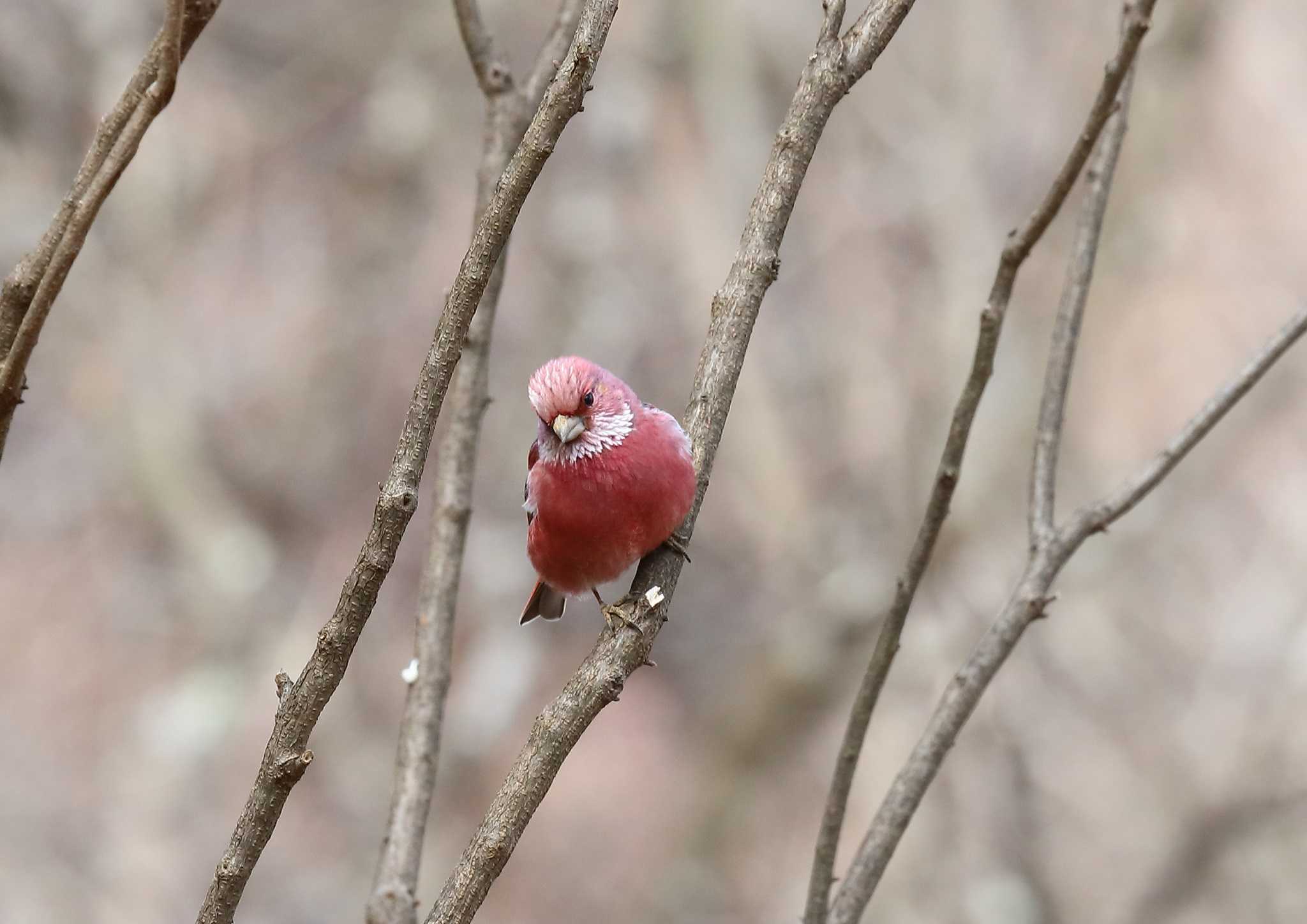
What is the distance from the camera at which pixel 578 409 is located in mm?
3637

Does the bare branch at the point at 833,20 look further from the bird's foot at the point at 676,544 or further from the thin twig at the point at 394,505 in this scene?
the bird's foot at the point at 676,544

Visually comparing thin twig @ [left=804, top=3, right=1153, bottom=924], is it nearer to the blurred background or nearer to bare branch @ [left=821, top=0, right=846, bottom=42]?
bare branch @ [left=821, top=0, right=846, bottom=42]

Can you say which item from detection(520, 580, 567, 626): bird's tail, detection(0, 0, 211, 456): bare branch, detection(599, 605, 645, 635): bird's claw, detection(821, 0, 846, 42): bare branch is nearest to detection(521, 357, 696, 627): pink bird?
detection(599, 605, 645, 635): bird's claw

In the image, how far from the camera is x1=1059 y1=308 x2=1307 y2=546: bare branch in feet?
9.63

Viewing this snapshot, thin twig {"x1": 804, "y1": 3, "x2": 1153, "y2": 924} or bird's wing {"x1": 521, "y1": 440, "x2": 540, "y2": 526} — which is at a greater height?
bird's wing {"x1": 521, "y1": 440, "x2": 540, "y2": 526}

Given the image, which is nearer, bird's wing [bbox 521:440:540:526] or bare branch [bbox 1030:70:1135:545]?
bare branch [bbox 1030:70:1135:545]

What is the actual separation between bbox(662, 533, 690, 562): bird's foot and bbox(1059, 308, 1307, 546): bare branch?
912 mm

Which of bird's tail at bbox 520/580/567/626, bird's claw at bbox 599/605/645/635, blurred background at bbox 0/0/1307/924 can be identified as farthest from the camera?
blurred background at bbox 0/0/1307/924

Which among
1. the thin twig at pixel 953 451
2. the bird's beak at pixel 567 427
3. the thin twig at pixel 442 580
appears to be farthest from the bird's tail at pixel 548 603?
the thin twig at pixel 953 451

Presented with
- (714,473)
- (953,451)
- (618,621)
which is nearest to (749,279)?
(953,451)

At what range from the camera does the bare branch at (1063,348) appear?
3102 millimetres

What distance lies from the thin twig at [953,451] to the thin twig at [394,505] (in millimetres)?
1087

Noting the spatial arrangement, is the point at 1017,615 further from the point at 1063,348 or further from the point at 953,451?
the point at 1063,348

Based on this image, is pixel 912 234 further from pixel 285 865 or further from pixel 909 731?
pixel 285 865
